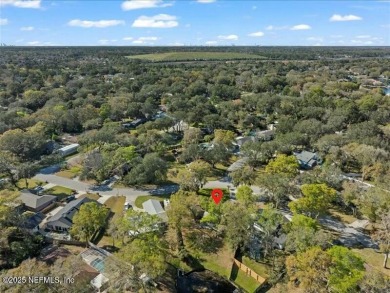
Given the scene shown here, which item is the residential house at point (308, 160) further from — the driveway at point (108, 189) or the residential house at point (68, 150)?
the residential house at point (68, 150)

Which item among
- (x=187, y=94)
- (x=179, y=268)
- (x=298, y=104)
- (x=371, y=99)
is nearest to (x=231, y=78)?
(x=187, y=94)

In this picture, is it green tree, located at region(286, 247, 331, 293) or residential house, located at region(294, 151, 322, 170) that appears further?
residential house, located at region(294, 151, 322, 170)

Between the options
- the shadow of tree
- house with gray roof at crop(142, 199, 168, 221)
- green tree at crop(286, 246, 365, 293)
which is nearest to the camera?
green tree at crop(286, 246, 365, 293)

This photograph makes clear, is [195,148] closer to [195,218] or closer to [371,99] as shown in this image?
[195,218]

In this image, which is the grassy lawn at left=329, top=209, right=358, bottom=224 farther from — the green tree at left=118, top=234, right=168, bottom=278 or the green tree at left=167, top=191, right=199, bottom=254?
the green tree at left=118, top=234, right=168, bottom=278

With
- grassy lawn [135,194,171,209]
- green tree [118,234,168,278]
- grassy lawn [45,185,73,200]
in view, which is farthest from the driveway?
green tree [118,234,168,278]

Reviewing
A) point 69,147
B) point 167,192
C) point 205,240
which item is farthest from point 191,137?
point 205,240
